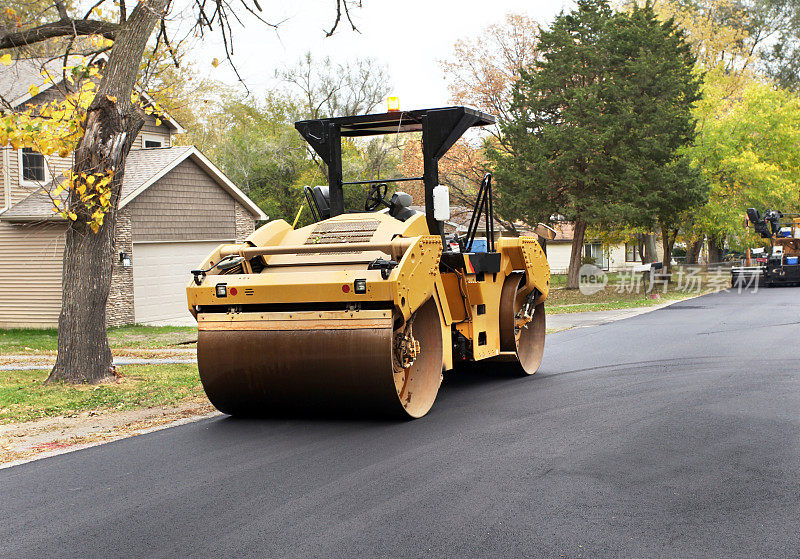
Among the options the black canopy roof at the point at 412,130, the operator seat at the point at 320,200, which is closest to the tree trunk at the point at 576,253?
the black canopy roof at the point at 412,130

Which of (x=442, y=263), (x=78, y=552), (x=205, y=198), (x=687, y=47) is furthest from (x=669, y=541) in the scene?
(x=687, y=47)

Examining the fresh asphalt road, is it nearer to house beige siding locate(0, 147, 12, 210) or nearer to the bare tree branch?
the bare tree branch

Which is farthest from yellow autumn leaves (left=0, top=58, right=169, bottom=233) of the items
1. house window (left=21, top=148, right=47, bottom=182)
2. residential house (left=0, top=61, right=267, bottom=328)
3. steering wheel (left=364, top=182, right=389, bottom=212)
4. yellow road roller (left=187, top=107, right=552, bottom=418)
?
house window (left=21, top=148, right=47, bottom=182)

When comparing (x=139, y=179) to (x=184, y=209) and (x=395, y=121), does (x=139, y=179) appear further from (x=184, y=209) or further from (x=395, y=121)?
(x=395, y=121)

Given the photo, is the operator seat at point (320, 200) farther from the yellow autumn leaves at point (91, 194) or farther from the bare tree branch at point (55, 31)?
the bare tree branch at point (55, 31)

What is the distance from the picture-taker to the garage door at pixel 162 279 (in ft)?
72.9

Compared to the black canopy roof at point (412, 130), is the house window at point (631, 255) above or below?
below

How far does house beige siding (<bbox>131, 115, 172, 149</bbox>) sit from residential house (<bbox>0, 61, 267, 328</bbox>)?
1461 millimetres

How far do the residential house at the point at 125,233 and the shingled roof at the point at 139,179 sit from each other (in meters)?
0.03

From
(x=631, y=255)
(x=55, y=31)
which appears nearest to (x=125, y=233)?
(x=55, y=31)

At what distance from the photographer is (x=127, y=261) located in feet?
70.7

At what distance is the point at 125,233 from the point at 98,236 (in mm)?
11082

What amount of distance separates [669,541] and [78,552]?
3270mm

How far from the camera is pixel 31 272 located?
70.9 ft
